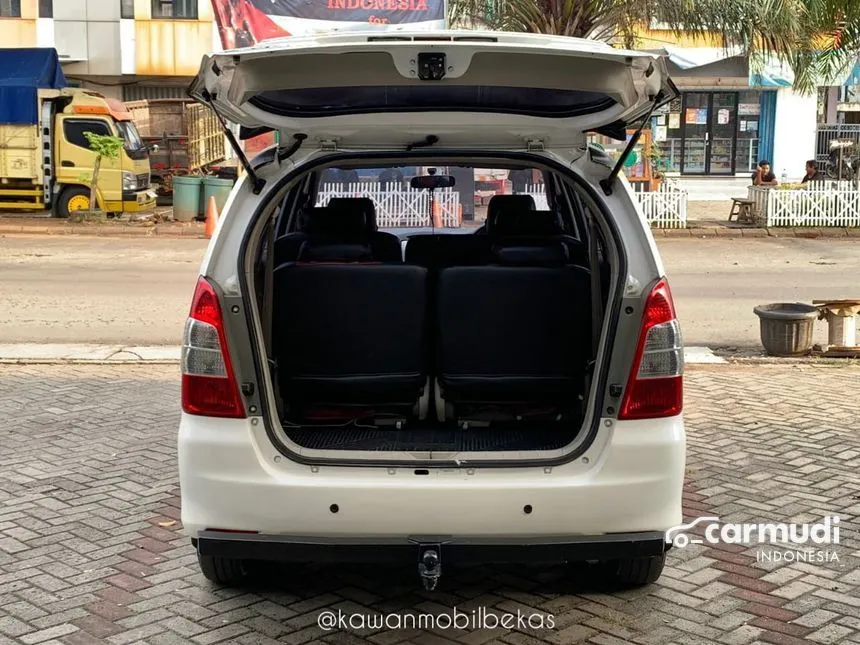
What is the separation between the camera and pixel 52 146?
22328mm

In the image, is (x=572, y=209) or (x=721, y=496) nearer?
(x=721, y=496)

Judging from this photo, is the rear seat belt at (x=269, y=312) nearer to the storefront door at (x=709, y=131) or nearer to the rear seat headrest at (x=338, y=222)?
the rear seat headrest at (x=338, y=222)

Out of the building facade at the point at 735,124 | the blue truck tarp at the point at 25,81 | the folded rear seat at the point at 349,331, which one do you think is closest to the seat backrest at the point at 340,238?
the folded rear seat at the point at 349,331

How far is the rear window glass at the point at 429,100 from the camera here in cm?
434

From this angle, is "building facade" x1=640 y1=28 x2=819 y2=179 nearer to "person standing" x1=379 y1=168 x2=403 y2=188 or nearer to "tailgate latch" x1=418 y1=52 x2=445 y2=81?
"person standing" x1=379 y1=168 x2=403 y2=188

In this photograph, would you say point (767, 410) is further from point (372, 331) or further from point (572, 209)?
point (372, 331)

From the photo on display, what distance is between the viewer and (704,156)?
3275 cm

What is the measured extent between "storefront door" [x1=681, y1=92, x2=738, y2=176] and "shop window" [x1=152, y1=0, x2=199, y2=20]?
1348 centimetres

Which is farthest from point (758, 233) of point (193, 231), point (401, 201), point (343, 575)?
point (343, 575)

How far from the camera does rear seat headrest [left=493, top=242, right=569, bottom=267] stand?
5219 millimetres

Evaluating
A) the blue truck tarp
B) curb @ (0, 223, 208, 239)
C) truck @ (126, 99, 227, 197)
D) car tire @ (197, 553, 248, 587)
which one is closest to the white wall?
truck @ (126, 99, 227, 197)

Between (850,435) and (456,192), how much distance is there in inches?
111

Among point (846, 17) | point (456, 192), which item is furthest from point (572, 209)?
point (846, 17)

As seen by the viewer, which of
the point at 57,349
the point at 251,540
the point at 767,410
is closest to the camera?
the point at 251,540
